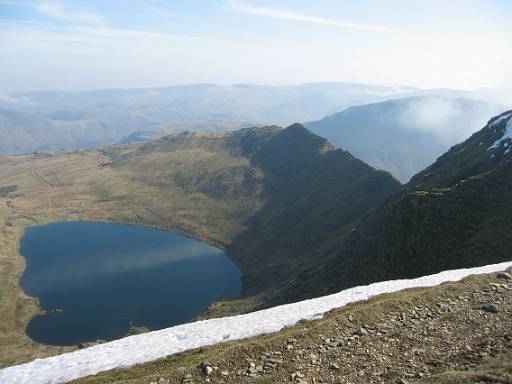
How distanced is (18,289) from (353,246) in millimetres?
106027

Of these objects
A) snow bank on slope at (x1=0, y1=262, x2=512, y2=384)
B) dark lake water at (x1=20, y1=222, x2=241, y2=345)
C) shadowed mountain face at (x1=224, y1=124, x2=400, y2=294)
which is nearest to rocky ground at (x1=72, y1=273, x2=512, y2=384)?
snow bank on slope at (x1=0, y1=262, x2=512, y2=384)

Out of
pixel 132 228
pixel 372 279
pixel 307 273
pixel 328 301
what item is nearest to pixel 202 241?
pixel 132 228

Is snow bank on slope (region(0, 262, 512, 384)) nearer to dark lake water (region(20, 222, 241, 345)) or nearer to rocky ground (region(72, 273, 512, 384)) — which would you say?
rocky ground (region(72, 273, 512, 384))

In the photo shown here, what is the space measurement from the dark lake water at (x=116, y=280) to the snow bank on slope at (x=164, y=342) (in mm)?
71003

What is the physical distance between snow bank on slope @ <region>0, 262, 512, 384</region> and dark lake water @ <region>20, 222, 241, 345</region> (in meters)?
71.0

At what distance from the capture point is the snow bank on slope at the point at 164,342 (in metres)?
29.6

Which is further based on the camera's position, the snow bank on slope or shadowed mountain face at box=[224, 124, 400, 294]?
shadowed mountain face at box=[224, 124, 400, 294]

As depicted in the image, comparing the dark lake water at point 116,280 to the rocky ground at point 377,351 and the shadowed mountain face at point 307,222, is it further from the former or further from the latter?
the rocky ground at point 377,351

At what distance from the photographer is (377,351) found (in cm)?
2567

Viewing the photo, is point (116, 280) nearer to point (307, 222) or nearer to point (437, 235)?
point (307, 222)

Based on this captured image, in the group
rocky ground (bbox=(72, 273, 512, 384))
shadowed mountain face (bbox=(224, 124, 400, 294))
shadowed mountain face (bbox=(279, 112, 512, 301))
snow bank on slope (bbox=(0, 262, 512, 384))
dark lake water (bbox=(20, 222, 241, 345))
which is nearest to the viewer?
rocky ground (bbox=(72, 273, 512, 384))

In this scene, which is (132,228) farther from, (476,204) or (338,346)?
(338,346)

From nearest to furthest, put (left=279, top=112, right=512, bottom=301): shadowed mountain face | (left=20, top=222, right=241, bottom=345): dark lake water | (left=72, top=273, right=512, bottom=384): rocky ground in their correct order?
1. (left=72, top=273, right=512, bottom=384): rocky ground
2. (left=279, top=112, right=512, bottom=301): shadowed mountain face
3. (left=20, top=222, right=241, bottom=345): dark lake water

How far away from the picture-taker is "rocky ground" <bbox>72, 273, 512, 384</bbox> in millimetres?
23312
